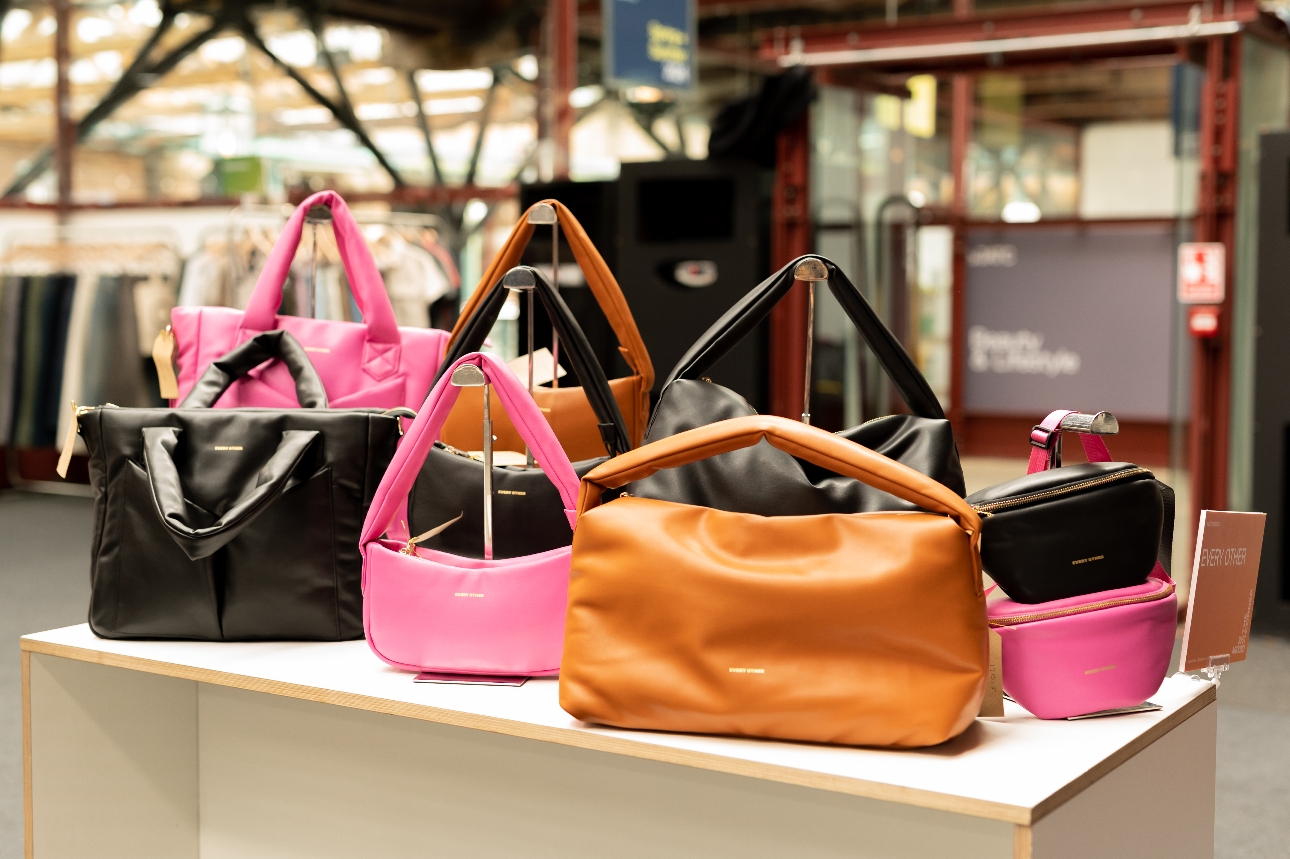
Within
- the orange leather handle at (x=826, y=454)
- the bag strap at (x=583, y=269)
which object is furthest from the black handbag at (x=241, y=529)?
the orange leather handle at (x=826, y=454)

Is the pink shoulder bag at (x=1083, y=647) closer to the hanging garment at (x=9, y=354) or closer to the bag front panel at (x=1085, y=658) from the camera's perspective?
the bag front panel at (x=1085, y=658)

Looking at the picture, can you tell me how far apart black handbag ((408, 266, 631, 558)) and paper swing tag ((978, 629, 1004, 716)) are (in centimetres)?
47

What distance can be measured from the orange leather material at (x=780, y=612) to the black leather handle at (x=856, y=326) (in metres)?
0.18

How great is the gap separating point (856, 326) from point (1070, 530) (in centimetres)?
31

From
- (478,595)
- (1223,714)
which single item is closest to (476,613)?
(478,595)

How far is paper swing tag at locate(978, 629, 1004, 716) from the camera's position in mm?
1208

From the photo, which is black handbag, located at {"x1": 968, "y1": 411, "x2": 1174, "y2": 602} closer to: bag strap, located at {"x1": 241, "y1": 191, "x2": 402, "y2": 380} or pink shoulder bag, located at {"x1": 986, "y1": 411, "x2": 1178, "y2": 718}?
pink shoulder bag, located at {"x1": 986, "y1": 411, "x2": 1178, "y2": 718}

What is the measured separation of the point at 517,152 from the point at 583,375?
5600mm

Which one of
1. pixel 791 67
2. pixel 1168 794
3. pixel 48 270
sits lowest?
pixel 1168 794

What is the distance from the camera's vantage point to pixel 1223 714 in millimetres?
3441

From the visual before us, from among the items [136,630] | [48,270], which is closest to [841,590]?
[136,630]

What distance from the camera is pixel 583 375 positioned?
1.48 meters

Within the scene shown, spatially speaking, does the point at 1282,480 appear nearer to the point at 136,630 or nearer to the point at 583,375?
Result: the point at 583,375

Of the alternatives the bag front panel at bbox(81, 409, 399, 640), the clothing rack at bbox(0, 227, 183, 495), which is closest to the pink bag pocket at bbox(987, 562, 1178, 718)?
the bag front panel at bbox(81, 409, 399, 640)
